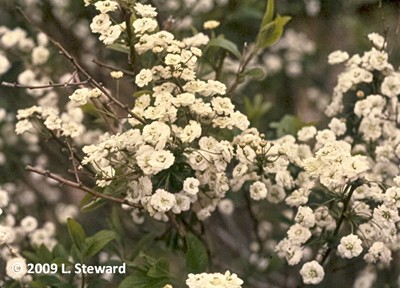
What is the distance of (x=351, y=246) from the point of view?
1.77 meters

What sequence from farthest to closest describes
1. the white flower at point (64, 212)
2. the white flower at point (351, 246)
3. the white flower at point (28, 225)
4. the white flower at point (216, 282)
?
the white flower at point (64, 212), the white flower at point (28, 225), the white flower at point (351, 246), the white flower at point (216, 282)

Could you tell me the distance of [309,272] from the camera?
189 centimetres

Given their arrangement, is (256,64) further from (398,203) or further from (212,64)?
(398,203)

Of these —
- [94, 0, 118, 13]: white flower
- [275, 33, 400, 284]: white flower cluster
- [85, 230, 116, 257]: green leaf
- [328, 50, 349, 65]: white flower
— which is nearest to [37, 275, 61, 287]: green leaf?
[85, 230, 116, 257]: green leaf

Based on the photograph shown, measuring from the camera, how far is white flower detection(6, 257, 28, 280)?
6.85 ft

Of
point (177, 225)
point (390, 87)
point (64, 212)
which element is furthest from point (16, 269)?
point (390, 87)

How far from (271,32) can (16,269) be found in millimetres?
974

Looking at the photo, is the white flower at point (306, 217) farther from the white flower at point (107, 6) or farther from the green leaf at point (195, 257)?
the white flower at point (107, 6)

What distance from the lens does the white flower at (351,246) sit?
5.80 ft

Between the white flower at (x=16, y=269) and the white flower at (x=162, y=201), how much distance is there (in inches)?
21.8

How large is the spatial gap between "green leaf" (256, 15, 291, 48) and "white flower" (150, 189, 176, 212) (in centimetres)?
65

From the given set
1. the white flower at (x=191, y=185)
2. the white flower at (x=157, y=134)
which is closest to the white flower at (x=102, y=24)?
the white flower at (x=157, y=134)

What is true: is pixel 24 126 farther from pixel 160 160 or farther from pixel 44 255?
pixel 160 160

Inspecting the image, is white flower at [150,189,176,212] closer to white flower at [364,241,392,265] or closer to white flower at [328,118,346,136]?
white flower at [364,241,392,265]
